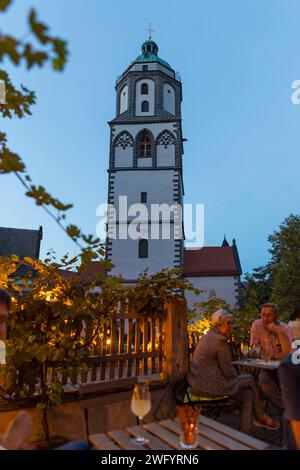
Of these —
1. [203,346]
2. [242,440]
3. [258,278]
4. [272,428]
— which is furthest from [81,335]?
[258,278]

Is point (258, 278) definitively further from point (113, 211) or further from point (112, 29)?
point (112, 29)

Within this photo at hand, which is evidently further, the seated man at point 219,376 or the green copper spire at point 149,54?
the green copper spire at point 149,54

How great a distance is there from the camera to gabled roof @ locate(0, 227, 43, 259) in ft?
72.9

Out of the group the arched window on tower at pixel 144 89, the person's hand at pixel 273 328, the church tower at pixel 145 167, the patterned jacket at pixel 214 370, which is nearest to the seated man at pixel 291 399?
the patterned jacket at pixel 214 370

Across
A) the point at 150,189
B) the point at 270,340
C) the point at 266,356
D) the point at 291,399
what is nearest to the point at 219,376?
the point at 266,356

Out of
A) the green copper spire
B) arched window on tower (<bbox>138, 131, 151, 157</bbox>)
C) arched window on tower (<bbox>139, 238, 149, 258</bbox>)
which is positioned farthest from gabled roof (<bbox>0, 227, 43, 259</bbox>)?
the green copper spire

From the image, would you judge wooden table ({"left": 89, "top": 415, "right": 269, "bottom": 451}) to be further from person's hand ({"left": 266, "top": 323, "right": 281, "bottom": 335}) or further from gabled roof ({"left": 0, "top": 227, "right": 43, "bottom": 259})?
gabled roof ({"left": 0, "top": 227, "right": 43, "bottom": 259})

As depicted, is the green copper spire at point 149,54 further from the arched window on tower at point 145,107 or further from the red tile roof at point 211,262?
the red tile roof at point 211,262

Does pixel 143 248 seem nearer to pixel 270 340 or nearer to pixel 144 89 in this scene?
pixel 144 89

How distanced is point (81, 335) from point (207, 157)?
593 feet

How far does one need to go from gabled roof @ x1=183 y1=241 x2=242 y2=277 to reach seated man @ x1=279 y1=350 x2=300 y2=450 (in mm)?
22362

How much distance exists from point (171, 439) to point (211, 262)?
23.7 metres

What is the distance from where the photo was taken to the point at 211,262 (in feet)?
82.4

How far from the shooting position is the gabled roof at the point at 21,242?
22219mm
